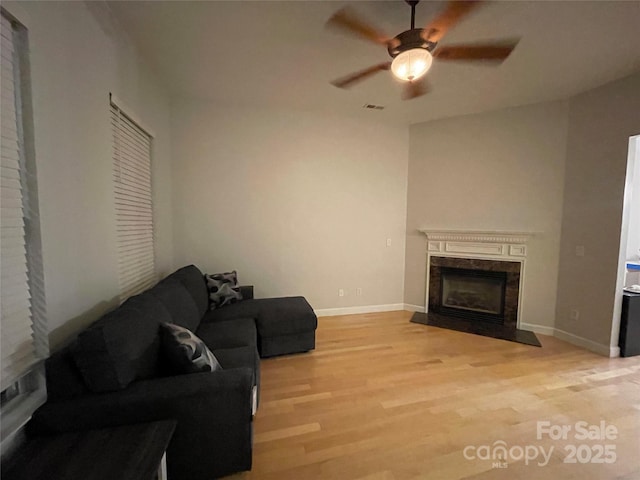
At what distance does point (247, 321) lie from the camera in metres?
2.86

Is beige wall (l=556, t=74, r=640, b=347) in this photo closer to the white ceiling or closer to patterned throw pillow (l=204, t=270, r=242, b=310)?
the white ceiling

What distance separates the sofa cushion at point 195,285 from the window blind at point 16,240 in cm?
140

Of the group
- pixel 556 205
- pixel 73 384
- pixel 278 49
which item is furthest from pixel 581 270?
pixel 73 384

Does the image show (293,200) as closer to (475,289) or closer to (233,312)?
(233,312)

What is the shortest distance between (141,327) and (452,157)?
4220mm

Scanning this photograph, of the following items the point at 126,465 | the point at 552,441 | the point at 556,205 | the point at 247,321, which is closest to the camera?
the point at 126,465

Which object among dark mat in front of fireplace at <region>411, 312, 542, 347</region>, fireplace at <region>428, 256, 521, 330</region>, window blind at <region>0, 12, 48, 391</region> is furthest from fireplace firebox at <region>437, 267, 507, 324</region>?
window blind at <region>0, 12, 48, 391</region>

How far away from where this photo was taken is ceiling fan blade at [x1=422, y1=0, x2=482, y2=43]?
6.01 ft

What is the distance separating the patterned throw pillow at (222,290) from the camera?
3295 millimetres

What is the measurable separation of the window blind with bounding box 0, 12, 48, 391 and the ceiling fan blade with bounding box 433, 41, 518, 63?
7.99ft

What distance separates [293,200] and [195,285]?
1755mm

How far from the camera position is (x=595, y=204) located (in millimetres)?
3188

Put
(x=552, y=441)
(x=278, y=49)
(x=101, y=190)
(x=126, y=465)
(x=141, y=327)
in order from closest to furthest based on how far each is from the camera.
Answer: (x=126, y=465), (x=141, y=327), (x=552, y=441), (x=101, y=190), (x=278, y=49)

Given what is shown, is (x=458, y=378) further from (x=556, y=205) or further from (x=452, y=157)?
(x=452, y=157)
